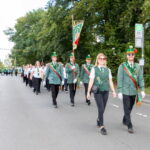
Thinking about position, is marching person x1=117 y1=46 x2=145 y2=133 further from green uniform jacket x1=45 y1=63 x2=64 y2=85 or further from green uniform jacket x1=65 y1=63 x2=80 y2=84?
green uniform jacket x1=65 y1=63 x2=80 y2=84

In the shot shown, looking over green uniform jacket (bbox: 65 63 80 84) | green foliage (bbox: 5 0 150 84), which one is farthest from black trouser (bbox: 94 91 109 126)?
green foliage (bbox: 5 0 150 84)

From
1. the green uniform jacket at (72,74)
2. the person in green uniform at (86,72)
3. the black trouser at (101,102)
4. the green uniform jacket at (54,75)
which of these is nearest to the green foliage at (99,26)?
the person in green uniform at (86,72)

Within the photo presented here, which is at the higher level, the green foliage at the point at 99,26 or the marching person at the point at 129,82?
the green foliage at the point at 99,26

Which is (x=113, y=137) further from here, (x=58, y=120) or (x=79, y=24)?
(x=79, y=24)

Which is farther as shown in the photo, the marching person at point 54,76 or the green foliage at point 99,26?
the green foliage at point 99,26

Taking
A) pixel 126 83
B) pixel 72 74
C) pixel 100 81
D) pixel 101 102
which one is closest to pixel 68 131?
pixel 101 102

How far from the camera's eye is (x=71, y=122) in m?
7.67

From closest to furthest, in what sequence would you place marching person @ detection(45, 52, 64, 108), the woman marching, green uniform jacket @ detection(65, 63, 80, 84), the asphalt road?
the asphalt road, the woman marching, marching person @ detection(45, 52, 64, 108), green uniform jacket @ detection(65, 63, 80, 84)

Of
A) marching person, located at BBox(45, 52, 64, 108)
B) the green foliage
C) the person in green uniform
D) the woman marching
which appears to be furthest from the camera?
the green foliage

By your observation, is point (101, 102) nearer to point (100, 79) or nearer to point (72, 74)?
point (100, 79)

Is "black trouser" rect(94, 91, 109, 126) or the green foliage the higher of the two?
the green foliage

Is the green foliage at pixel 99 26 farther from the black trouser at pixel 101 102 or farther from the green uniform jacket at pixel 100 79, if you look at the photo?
the black trouser at pixel 101 102

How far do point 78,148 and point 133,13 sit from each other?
1761 cm

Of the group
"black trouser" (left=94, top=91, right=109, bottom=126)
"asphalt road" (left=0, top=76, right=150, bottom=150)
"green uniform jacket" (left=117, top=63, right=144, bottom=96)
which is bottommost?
"asphalt road" (left=0, top=76, right=150, bottom=150)
